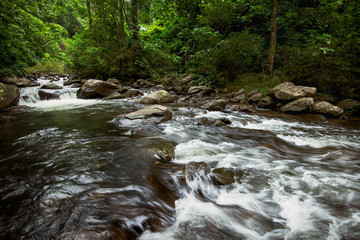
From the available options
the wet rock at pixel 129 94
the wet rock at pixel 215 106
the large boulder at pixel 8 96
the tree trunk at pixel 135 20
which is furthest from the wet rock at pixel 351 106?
the tree trunk at pixel 135 20

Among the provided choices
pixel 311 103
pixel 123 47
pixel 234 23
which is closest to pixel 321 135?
pixel 311 103

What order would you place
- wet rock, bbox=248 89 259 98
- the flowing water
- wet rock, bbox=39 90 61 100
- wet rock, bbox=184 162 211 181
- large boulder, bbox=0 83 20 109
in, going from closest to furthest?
1. the flowing water
2. wet rock, bbox=184 162 211 181
3. large boulder, bbox=0 83 20 109
4. wet rock, bbox=248 89 259 98
5. wet rock, bbox=39 90 61 100

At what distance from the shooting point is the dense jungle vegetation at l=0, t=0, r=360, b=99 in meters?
5.86

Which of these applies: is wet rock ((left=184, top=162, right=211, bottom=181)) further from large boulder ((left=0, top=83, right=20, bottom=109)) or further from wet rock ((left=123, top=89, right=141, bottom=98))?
wet rock ((left=123, top=89, right=141, bottom=98))

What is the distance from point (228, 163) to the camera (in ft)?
9.59

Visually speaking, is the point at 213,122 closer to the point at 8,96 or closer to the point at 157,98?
the point at 157,98

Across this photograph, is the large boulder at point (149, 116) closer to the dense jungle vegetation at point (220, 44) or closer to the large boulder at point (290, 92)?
the dense jungle vegetation at point (220, 44)

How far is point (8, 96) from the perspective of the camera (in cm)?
660

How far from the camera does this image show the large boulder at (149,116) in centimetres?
487

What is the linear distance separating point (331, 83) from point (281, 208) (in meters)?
6.50

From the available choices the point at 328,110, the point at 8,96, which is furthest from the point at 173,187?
the point at 8,96

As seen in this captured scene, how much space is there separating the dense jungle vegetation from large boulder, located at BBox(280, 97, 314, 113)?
150 centimetres

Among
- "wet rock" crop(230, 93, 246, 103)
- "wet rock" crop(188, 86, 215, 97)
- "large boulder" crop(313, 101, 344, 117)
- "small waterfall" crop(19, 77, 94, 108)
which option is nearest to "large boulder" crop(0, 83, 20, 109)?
"small waterfall" crop(19, 77, 94, 108)

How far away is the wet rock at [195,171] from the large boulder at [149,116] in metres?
2.64
